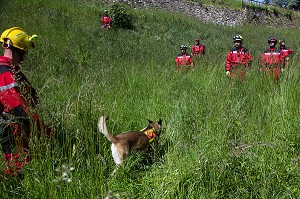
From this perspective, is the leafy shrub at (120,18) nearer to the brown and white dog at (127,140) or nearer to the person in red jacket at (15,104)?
the brown and white dog at (127,140)

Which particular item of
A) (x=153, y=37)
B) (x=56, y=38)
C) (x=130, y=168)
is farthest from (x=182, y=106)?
(x=153, y=37)

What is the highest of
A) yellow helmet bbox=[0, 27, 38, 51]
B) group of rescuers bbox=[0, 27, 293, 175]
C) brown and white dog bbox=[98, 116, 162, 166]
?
yellow helmet bbox=[0, 27, 38, 51]

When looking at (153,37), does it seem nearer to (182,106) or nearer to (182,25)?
(182,25)

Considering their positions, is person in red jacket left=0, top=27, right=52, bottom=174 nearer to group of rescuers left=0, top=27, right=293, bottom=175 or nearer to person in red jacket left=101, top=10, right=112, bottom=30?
group of rescuers left=0, top=27, right=293, bottom=175

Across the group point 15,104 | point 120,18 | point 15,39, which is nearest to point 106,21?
point 120,18

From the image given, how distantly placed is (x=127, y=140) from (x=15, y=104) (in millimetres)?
1165

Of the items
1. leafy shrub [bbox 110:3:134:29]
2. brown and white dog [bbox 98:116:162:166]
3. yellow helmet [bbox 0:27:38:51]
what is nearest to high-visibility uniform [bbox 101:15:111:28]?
leafy shrub [bbox 110:3:134:29]

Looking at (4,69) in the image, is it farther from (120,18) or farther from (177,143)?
(120,18)

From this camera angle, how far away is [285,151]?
279 cm

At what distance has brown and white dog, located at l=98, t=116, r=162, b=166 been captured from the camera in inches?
108

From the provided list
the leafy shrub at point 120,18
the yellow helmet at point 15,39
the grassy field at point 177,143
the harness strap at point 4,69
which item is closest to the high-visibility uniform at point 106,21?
the leafy shrub at point 120,18

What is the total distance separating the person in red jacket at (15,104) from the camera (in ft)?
7.04

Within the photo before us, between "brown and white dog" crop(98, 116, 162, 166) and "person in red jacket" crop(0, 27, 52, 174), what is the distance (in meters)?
0.54

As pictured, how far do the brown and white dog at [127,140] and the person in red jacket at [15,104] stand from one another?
54 centimetres
